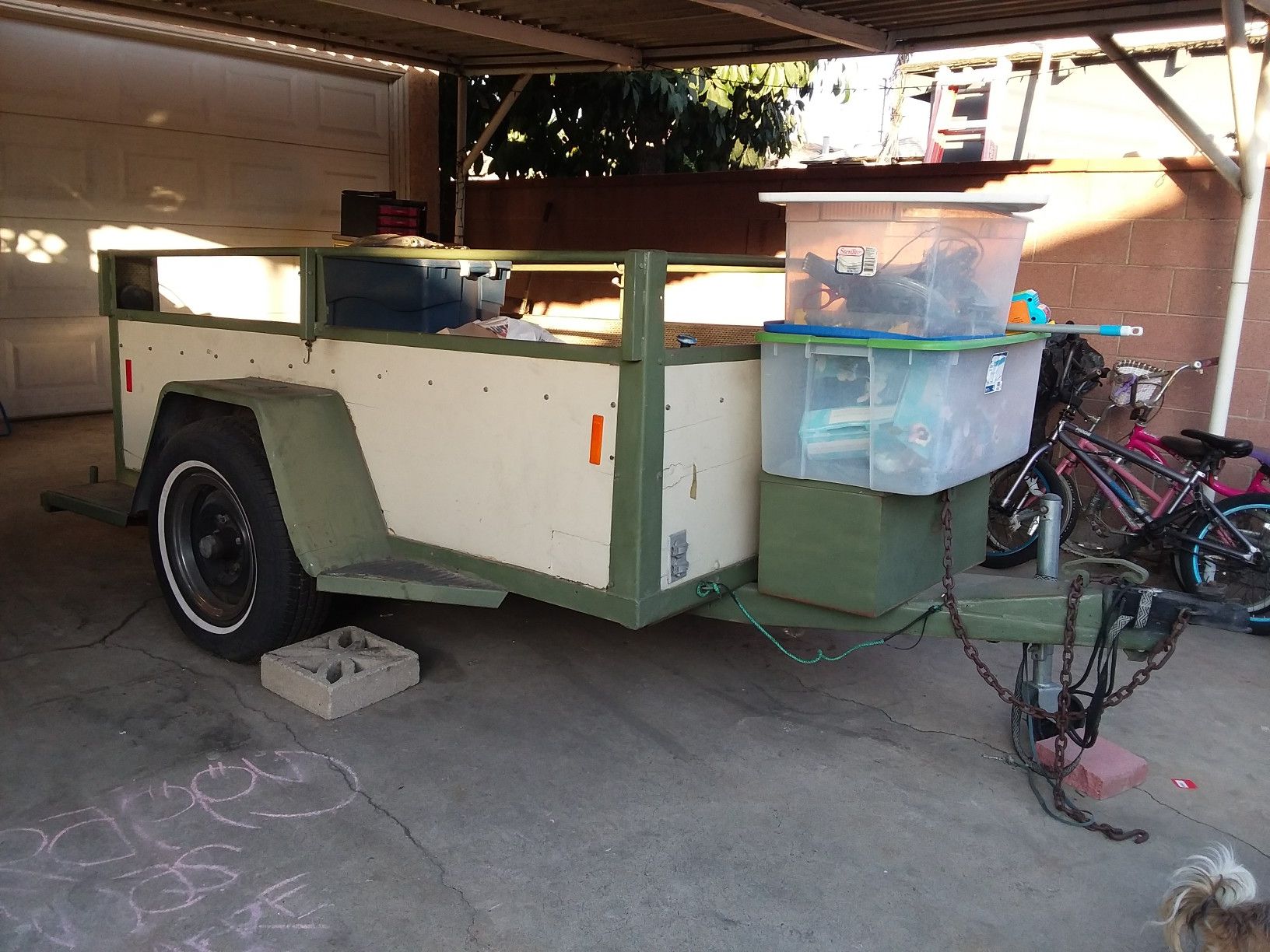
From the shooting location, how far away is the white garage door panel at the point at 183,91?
7793 mm

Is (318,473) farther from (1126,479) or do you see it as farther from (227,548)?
(1126,479)

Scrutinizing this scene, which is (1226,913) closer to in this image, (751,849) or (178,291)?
(751,849)

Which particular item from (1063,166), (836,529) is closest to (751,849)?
(836,529)

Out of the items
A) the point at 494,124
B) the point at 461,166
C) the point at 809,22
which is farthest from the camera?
the point at 461,166

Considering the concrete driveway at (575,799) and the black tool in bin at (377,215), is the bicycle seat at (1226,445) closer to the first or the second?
the concrete driveway at (575,799)

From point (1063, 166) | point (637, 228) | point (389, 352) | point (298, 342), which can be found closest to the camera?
point (389, 352)

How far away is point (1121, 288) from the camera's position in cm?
573

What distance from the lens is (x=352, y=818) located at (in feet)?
9.50

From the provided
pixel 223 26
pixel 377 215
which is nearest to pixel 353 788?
pixel 223 26

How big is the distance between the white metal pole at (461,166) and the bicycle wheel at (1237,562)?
6.70 m

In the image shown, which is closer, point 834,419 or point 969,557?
point 834,419

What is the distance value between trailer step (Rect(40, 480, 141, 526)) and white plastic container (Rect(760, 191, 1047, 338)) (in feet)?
9.50

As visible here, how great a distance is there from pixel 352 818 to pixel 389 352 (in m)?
1.49

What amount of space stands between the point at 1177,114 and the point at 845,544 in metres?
3.70
